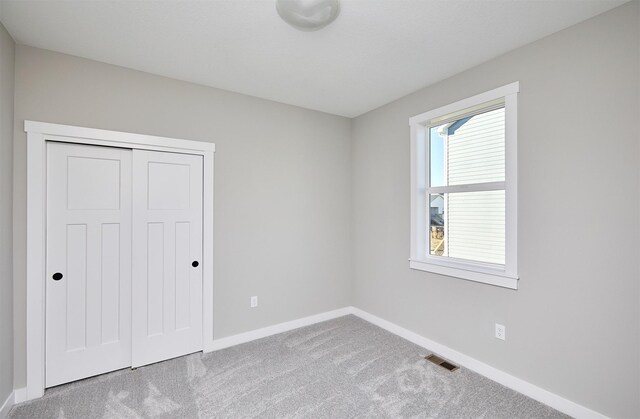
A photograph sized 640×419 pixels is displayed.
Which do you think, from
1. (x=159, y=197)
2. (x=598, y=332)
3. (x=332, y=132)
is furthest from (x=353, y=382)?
(x=332, y=132)

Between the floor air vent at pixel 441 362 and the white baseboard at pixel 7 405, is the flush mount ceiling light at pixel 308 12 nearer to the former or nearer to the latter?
the floor air vent at pixel 441 362

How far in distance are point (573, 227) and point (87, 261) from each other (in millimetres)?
3614

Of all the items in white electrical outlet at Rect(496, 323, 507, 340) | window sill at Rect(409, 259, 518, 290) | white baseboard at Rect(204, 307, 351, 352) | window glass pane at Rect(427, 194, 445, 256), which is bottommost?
white baseboard at Rect(204, 307, 351, 352)

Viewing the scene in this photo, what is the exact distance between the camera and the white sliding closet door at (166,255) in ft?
8.60

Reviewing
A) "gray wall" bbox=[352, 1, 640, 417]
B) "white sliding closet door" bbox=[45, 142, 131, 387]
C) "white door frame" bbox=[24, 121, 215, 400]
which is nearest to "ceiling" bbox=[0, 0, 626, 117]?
"gray wall" bbox=[352, 1, 640, 417]

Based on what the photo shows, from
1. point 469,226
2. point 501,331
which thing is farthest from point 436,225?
point 501,331

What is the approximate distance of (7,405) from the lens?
2029mm

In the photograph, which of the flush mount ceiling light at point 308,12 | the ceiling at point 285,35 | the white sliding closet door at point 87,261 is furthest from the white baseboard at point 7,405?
the flush mount ceiling light at point 308,12

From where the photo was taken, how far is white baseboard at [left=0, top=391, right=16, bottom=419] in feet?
6.44

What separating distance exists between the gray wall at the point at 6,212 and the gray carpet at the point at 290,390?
341 mm

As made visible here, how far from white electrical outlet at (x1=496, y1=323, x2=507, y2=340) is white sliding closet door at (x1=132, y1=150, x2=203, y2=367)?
8.60 feet

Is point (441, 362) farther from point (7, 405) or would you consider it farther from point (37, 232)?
point (37, 232)

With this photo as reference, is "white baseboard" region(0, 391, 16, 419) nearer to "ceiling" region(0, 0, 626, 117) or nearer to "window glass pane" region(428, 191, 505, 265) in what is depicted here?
"ceiling" region(0, 0, 626, 117)

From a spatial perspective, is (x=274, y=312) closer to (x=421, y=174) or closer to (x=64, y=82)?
(x=421, y=174)
